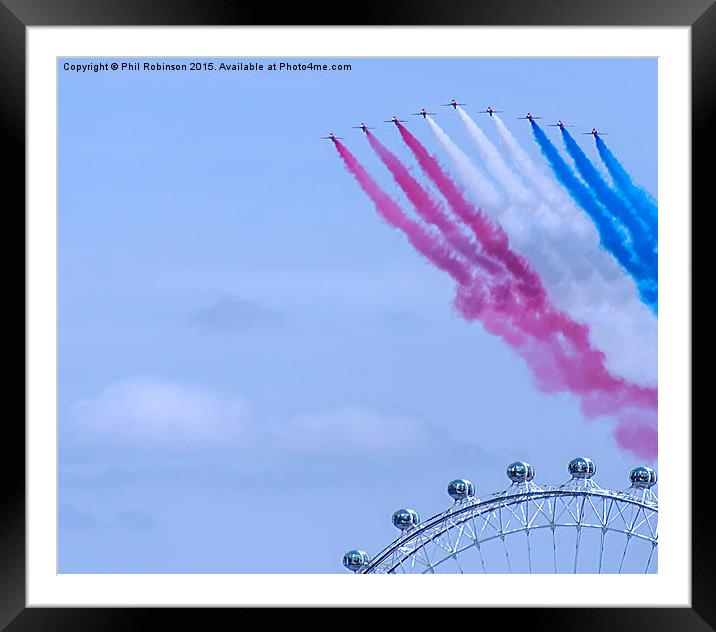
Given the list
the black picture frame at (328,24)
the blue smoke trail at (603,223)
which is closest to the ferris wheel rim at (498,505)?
the blue smoke trail at (603,223)

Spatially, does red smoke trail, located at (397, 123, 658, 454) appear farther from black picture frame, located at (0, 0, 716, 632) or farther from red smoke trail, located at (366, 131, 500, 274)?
black picture frame, located at (0, 0, 716, 632)

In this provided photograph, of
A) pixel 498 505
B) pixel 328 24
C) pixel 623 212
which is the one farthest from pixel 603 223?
pixel 328 24

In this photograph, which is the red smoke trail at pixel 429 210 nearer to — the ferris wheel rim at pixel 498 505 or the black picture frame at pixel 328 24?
the ferris wheel rim at pixel 498 505

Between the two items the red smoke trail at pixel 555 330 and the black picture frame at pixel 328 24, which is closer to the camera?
the black picture frame at pixel 328 24

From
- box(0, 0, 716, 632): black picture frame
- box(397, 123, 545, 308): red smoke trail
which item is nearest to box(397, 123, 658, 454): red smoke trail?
box(397, 123, 545, 308): red smoke trail

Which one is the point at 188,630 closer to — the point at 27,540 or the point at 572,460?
the point at 27,540

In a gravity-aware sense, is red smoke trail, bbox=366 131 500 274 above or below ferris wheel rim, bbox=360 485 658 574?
above
